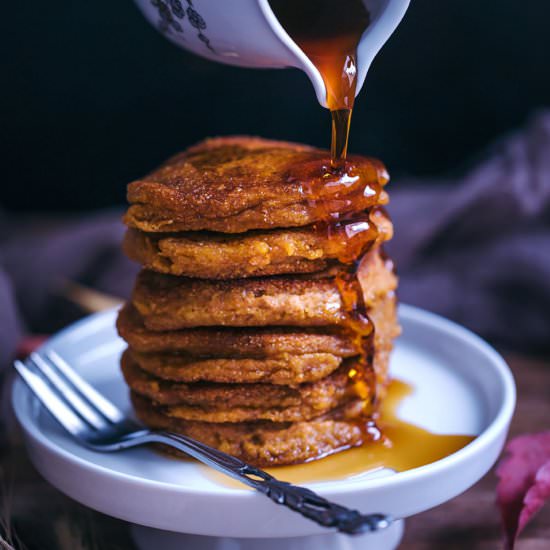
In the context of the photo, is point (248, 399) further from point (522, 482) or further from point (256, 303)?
point (522, 482)

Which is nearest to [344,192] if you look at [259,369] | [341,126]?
[341,126]

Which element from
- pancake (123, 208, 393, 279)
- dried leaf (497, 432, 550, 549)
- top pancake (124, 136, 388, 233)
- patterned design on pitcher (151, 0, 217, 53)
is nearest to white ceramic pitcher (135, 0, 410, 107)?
patterned design on pitcher (151, 0, 217, 53)

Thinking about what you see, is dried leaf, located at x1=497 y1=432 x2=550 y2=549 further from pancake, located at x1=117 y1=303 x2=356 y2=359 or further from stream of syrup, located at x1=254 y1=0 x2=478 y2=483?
pancake, located at x1=117 y1=303 x2=356 y2=359

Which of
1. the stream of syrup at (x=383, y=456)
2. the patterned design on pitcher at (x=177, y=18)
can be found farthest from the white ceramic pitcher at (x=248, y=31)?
the stream of syrup at (x=383, y=456)

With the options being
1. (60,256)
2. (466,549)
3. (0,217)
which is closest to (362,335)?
(466,549)

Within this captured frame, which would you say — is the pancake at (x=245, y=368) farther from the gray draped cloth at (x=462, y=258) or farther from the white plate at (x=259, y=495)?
the gray draped cloth at (x=462, y=258)

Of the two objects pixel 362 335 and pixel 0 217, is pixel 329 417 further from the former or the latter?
pixel 0 217
